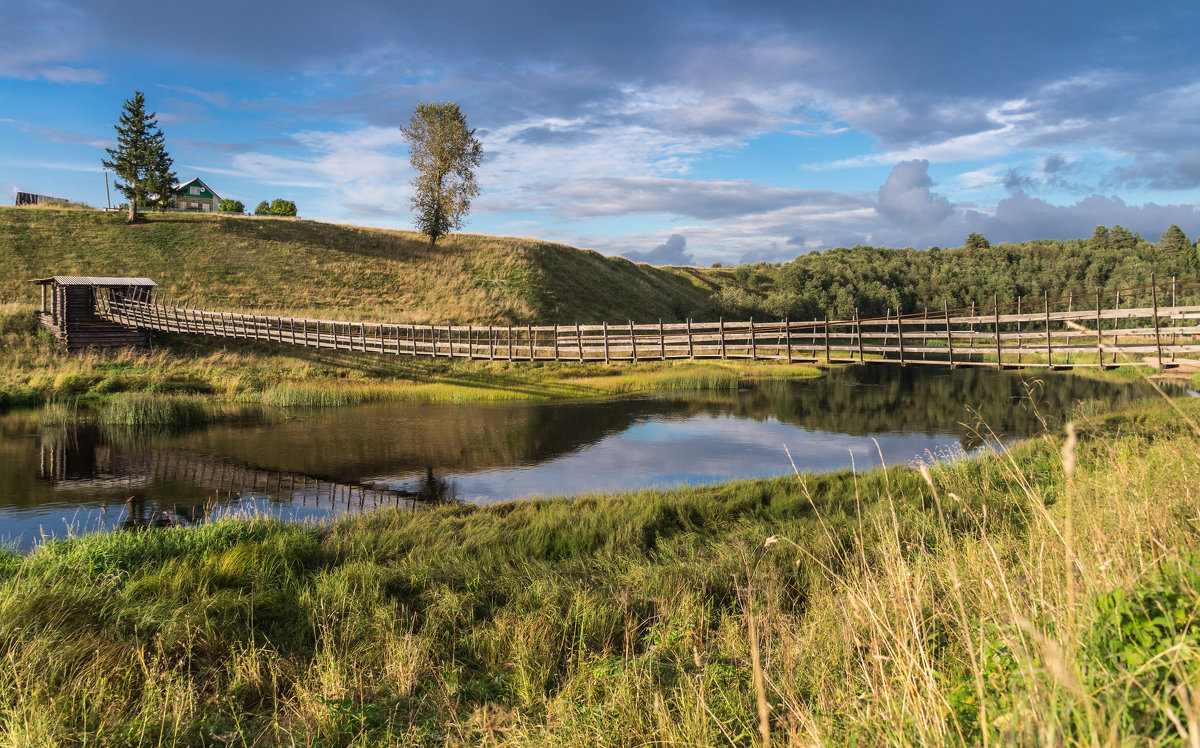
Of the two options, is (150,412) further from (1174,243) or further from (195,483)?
(1174,243)

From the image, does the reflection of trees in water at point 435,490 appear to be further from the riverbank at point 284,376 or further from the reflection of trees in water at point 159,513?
the riverbank at point 284,376

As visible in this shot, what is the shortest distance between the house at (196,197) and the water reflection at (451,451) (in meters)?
53.7

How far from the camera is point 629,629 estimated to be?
5.61 m

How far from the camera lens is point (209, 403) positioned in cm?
2295

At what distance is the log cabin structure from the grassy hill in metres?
5.46

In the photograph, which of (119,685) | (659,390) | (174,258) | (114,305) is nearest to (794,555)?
(119,685)

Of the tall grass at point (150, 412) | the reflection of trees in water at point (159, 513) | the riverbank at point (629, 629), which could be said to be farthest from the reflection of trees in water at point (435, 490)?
the tall grass at point (150, 412)

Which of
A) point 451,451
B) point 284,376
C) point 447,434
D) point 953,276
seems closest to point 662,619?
point 451,451

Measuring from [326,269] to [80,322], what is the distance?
1664 centimetres

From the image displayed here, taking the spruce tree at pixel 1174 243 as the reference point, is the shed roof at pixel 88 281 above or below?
below

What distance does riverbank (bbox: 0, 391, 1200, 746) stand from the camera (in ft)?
6.81

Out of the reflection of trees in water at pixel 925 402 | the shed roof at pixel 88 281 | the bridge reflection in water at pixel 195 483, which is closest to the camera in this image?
the bridge reflection in water at pixel 195 483

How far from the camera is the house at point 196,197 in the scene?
215ft

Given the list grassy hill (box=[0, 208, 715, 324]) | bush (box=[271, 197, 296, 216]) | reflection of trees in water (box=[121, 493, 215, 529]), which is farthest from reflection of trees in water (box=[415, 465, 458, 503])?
bush (box=[271, 197, 296, 216])
